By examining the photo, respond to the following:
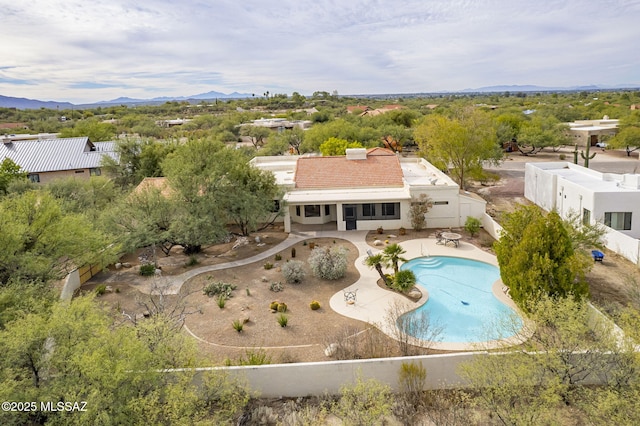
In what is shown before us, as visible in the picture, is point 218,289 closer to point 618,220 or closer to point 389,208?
point 389,208

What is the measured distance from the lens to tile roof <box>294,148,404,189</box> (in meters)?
32.4

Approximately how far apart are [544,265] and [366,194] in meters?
15.5

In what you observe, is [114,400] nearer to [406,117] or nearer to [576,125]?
[406,117]

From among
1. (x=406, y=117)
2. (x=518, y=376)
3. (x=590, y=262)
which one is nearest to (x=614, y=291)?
(x=590, y=262)

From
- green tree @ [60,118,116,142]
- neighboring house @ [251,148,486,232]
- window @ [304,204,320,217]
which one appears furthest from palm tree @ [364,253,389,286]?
green tree @ [60,118,116,142]

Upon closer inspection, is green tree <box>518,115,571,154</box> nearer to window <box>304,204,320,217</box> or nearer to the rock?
window <box>304,204,320,217</box>

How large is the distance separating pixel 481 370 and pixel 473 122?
29310 millimetres

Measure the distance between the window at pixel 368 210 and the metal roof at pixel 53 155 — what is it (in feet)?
89.1

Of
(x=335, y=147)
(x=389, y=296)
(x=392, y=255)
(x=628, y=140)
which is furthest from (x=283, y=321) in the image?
(x=628, y=140)

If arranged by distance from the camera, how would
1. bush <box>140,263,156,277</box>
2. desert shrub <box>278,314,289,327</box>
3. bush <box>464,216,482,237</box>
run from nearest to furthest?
1. desert shrub <box>278,314,289,327</box>
2. bush <box>140,263,156,277</box>
3. bush <box>464,216,482,237</box>

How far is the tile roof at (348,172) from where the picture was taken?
106 feet

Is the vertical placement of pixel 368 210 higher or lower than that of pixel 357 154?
lower

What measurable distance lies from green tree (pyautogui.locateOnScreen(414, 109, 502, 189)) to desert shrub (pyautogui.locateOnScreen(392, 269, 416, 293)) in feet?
66.8

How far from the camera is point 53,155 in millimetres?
44125
